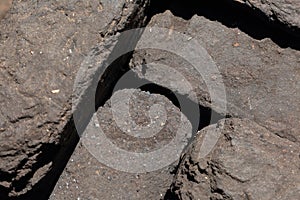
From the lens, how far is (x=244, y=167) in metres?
2.27

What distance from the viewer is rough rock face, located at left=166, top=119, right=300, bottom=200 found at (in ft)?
7.36

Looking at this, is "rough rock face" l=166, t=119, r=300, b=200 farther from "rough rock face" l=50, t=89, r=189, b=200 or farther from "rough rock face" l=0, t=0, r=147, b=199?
"rough rock face" l=0, t=0, r=147, b=199

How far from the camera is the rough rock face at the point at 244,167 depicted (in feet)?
7.36

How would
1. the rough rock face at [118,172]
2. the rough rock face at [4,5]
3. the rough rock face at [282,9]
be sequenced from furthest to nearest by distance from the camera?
the rough rock face at [4,5], the rough rock face at [118,172], the rough rock face at [282,9]

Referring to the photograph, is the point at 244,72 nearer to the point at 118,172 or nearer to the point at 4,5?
the point at 118,172

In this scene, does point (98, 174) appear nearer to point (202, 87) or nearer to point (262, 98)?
point (202, 87)

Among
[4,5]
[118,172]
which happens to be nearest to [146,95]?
[118,172]

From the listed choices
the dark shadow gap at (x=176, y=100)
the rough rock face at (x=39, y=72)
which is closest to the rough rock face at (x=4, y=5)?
the rough rock face at (x=39, y=72)

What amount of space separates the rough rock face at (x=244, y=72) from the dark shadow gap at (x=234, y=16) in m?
0.02

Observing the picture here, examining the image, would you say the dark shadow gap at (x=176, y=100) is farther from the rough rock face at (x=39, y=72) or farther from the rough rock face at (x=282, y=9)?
the rough rock face at (x=282, y=9)

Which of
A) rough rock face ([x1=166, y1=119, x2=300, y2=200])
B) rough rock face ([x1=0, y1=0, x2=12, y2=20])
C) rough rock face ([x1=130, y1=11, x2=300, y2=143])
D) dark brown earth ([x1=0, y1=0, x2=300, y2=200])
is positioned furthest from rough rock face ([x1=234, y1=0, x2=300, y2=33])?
rough rock face ([x1=0, y1=0, x2=12, y2=20])

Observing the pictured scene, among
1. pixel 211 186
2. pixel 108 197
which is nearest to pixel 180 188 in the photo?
pixel 211 186

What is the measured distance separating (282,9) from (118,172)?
93 centimetres

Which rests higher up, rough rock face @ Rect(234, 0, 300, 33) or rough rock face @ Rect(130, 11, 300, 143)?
rough rock face @ Rect(234, 0, 300, 33)
